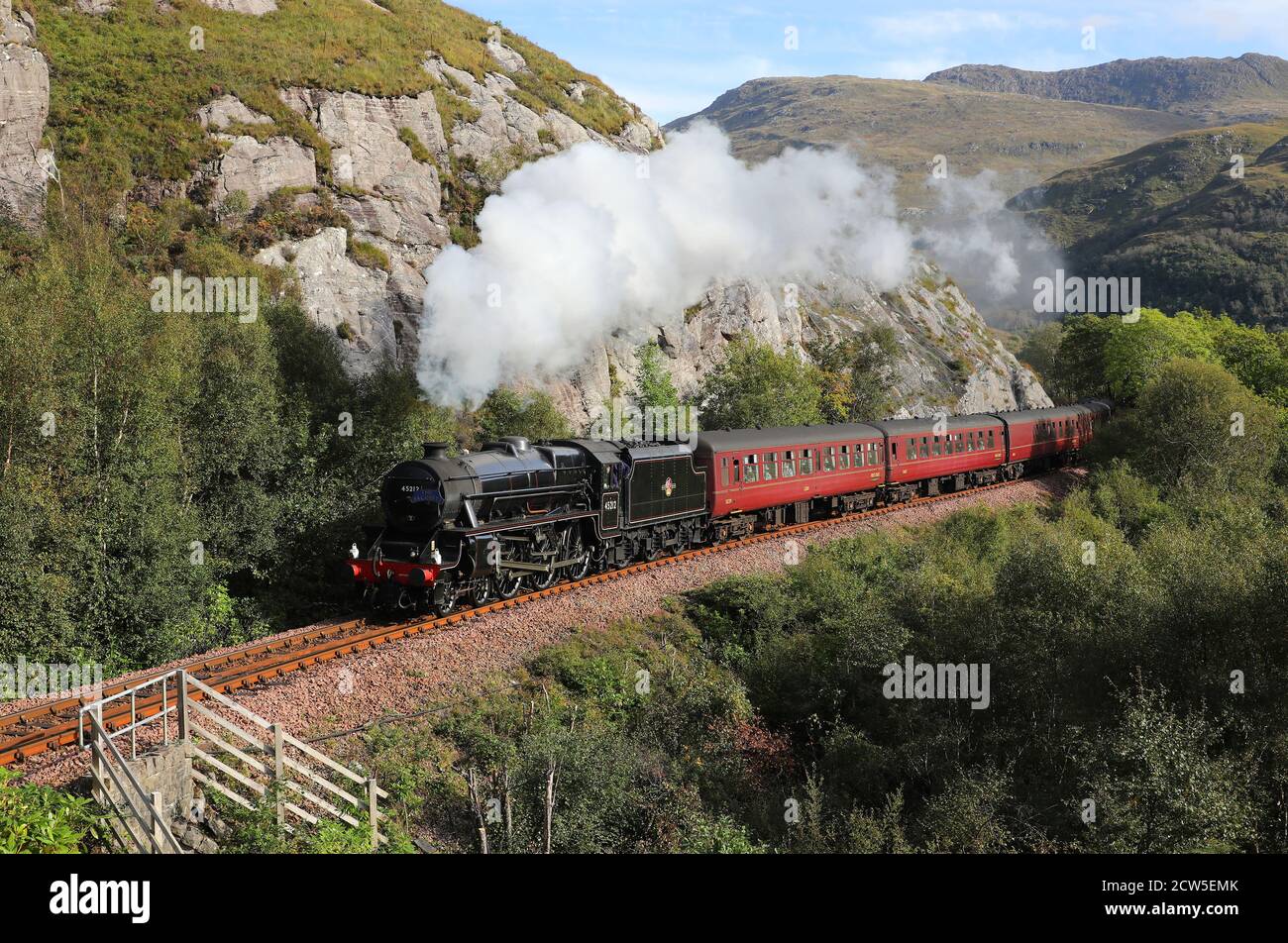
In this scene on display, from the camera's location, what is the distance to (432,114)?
49.0m

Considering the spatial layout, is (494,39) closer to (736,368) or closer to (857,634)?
(736,368)

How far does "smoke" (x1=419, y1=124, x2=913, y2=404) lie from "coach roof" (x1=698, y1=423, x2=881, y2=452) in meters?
5.80

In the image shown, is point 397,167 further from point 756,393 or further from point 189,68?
point 756,393

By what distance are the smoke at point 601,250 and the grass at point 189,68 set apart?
14.4 metres

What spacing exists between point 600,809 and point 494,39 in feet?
205

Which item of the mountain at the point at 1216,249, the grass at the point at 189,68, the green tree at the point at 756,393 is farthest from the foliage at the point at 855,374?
the mountain at the point at 1216,249

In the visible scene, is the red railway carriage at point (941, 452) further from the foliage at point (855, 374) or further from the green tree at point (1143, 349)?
the green tree at point (1143, 349)

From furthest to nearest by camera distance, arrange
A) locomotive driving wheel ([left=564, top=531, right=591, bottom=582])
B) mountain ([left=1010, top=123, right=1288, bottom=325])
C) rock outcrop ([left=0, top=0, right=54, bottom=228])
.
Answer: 1. mountain ([left=1010, top=123, right=1288, bottom=325])
2. rock outcrop ([left=0, top=0, right=54, bottom=228])
3. locomotive driving wheel ([left=564, top=531, right=591, bottom=582])

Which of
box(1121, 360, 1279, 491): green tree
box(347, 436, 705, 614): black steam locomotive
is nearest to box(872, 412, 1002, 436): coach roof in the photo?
box(1121, 360, 1279, 491): green tree

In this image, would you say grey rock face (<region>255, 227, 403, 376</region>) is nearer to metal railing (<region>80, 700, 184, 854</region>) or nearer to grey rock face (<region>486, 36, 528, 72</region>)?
metal railing (<region>80, 700, 184, 854</region>)

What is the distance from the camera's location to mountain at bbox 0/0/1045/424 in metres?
37.1

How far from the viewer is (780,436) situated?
3052cm

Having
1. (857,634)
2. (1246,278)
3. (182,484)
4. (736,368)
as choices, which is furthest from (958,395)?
(1246,278)

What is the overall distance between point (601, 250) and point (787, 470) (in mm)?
9914
